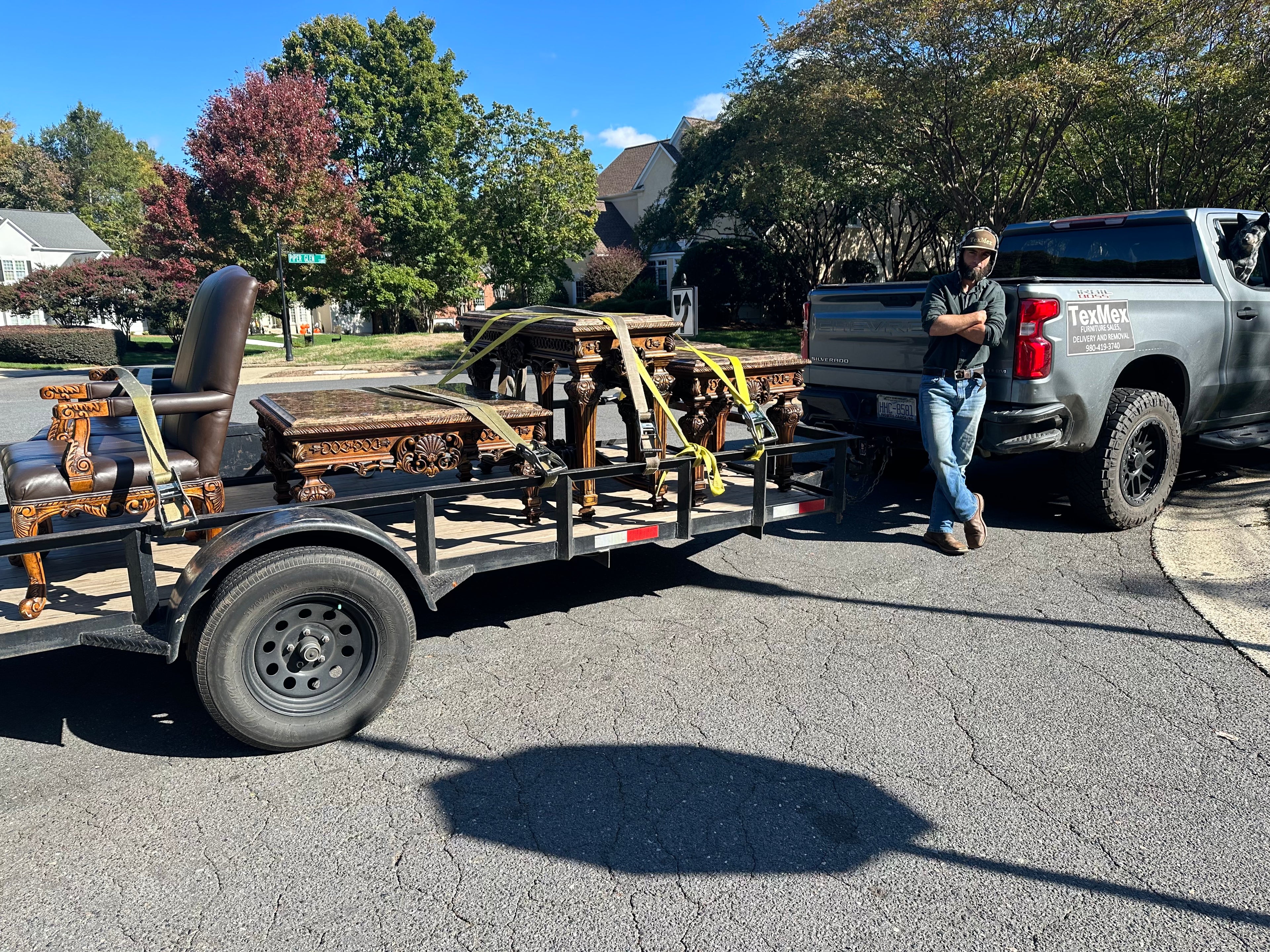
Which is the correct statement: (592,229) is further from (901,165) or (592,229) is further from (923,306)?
(923,306)

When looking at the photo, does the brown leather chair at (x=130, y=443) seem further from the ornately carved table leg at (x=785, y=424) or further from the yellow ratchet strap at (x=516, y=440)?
the ornately carved table leg at (x=785, y=424)

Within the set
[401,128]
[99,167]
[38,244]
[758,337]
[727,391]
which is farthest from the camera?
[99,167]

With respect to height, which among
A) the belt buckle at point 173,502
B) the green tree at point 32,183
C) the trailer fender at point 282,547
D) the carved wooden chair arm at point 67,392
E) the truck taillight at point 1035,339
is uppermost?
the green tree at point 32,183

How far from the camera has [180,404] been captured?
3938 millimetres

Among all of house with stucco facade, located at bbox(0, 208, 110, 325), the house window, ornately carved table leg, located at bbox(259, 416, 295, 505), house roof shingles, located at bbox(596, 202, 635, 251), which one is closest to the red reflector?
ornately carved table leg, located at bbox(259, 416, 295, 505)

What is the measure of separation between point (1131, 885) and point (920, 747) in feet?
2.95

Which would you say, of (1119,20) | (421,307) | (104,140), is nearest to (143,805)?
(1119,20)

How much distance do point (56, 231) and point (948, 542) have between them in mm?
61975

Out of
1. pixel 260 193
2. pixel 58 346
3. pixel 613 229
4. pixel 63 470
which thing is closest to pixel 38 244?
pixel 613 229

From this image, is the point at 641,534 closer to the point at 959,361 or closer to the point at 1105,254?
the point at 959,361

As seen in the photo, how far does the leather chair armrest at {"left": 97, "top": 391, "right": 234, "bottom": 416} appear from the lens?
377 cm

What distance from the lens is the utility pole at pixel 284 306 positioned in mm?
22531

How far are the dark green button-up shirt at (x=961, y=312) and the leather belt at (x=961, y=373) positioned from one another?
11mm

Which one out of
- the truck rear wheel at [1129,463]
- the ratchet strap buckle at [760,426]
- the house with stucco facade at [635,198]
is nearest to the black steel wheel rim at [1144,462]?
the truck rear wheel at [1129,463]
